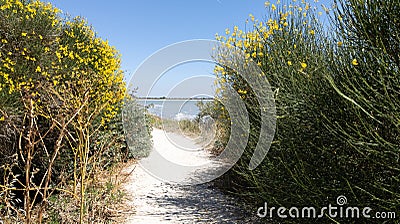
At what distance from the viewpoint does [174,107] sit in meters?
10.5

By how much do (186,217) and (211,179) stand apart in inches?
87.7

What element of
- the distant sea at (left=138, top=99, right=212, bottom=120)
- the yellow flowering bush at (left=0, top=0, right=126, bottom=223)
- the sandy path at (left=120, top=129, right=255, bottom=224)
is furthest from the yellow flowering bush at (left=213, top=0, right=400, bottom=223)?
the distant sea at (left=138, top=99, right=212, bottom=120)

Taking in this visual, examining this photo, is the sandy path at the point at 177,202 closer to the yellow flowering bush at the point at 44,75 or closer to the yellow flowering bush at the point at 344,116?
the yellow flowering bush at the point at 44,75

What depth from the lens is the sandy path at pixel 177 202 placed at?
4.39 meters

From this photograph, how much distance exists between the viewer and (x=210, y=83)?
21.2 ft

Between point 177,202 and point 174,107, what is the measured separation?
218 inches

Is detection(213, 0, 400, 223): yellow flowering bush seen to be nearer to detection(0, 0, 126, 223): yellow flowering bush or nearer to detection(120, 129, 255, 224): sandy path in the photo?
detection(120, 129, 255, 224): sandy path

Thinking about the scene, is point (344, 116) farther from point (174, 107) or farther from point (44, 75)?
point (174, 107)

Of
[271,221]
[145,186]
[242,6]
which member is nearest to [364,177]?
[271,221]

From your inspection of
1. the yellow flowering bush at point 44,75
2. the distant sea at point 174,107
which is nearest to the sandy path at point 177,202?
the yellow flowering bush at point 44,75

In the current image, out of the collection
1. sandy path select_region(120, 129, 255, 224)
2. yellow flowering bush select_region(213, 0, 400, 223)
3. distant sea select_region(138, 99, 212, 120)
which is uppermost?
distant sea select_region(138, 99, 212, 120)

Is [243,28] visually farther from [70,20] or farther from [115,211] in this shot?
[70,20]

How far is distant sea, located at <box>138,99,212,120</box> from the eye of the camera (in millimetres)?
9500

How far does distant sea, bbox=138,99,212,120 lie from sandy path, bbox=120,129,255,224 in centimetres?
248
